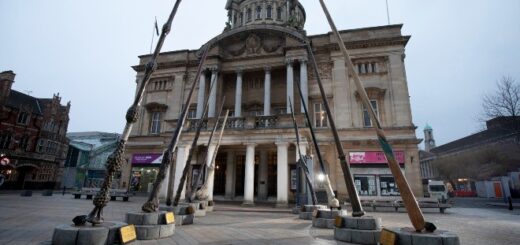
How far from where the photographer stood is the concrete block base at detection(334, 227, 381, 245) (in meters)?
6.55

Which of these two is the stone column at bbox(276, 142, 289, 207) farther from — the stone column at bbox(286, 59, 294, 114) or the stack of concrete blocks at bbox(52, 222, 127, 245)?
the stack of concrete blocks at bbox(52, 222, 127, 245)

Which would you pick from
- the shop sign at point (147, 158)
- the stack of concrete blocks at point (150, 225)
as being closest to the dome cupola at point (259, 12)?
the shop sign at point (147, 158)

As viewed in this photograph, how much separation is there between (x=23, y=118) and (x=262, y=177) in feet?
124

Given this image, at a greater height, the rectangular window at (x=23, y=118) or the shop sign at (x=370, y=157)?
the rectangular window at (x=23, y=118)

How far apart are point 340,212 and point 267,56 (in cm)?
2085

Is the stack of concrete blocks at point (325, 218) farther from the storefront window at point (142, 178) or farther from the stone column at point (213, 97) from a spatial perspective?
the storefront window at point (142, 178)

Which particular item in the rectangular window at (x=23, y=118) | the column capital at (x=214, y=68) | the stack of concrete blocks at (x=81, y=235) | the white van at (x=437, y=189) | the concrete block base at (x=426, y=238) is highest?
the column capital at (x=214, y=68)

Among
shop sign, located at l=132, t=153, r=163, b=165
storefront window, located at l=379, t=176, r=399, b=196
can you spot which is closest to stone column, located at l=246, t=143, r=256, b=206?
storefront window, located at l=379, t=176, r=399, b=196

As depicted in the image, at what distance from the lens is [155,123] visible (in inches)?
1208

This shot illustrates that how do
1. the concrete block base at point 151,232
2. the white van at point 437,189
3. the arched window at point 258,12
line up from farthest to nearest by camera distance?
the arched window at point 258,12 < the white van at point 437,189 < the concrete block base at point 151,232

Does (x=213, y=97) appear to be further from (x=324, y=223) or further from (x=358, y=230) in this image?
(x=358, y=230)

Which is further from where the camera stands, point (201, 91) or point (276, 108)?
point (201, 91)

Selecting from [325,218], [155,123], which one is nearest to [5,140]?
[155,123]

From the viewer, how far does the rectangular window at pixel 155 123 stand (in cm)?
3023
